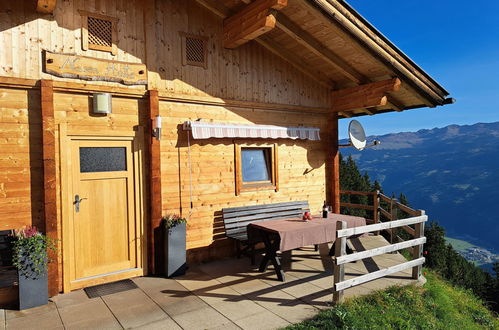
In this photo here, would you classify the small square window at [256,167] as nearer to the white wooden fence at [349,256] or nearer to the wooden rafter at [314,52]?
the wooden rafter at [314,52]

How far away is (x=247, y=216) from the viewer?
6418 mm

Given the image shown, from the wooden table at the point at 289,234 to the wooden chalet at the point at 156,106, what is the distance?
123cm

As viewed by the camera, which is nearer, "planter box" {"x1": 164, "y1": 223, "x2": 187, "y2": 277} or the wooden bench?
"planter box" {"x1": 164, "y1": 223, "x2": 187, "y2": 277}

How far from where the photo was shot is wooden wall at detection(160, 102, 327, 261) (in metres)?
5.80

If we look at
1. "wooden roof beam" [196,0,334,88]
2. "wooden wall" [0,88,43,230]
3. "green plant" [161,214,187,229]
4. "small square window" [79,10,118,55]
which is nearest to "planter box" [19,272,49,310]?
"wooden wall" [0,88,43,230]

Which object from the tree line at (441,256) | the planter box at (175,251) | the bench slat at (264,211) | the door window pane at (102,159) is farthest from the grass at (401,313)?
the tree line at (441,256)

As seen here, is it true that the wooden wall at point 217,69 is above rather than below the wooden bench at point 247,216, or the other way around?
above

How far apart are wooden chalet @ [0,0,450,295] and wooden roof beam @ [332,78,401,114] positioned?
0.13 ft

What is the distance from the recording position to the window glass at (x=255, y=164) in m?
6.85

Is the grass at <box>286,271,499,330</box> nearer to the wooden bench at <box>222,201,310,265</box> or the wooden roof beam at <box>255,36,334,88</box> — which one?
the wooden bench at <box>222,201,310,265</box>

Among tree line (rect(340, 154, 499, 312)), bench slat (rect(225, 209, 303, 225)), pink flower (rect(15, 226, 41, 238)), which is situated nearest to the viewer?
pink flower (rect(15, 226, 41, 238))

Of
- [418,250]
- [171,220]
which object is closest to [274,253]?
[171,220]

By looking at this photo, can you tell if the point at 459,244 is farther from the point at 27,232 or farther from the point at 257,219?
the point at 27,232

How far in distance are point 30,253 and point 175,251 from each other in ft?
6.57
